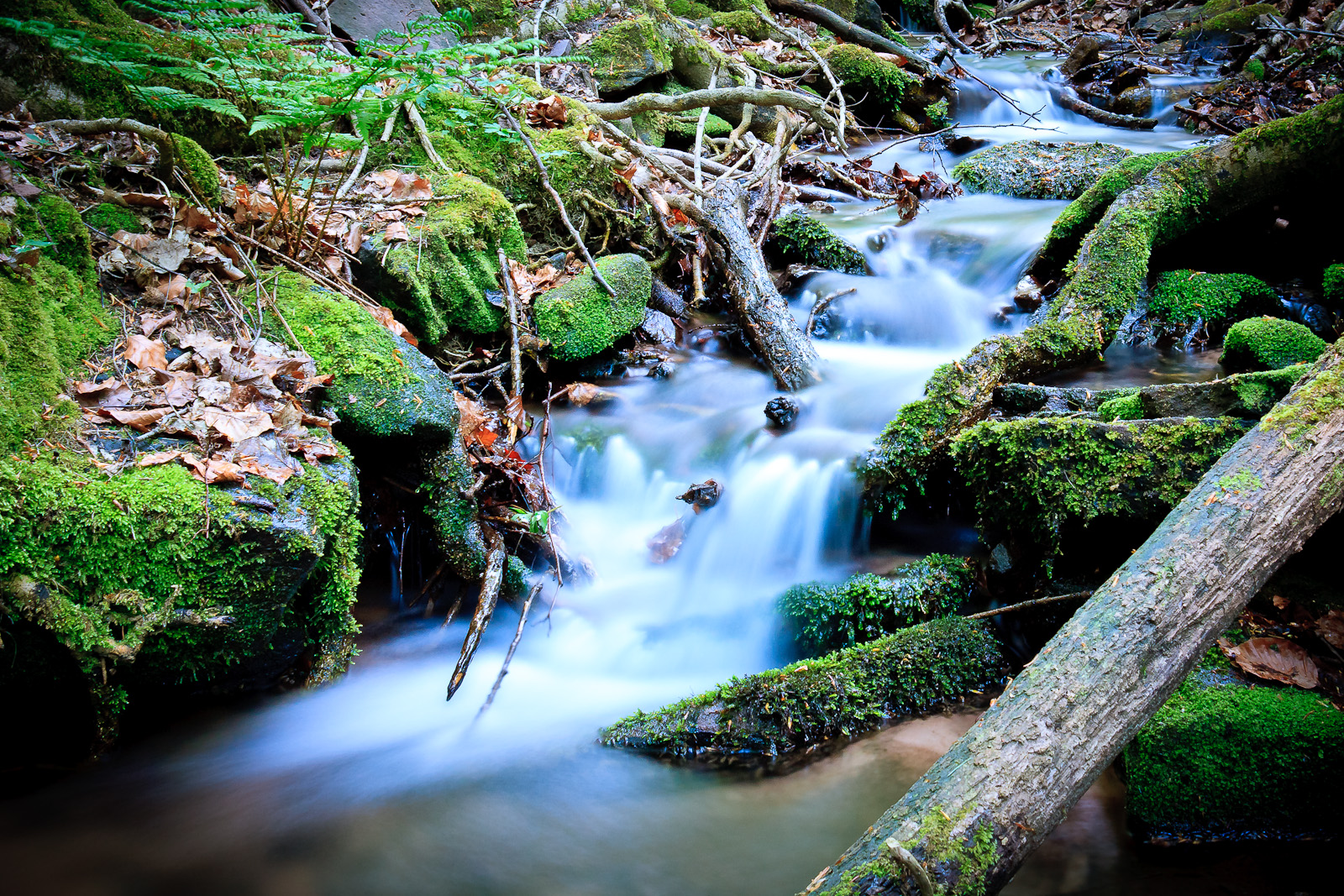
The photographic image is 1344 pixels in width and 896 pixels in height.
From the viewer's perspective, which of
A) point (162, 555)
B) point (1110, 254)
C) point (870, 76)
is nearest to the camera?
point (162, 555)

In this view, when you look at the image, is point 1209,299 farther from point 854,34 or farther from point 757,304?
point 854,34

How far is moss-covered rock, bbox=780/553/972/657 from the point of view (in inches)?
139

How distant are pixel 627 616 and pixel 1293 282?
5.63 m

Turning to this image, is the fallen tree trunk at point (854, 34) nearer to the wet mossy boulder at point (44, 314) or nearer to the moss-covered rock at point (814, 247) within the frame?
the moss-covered rock at point (814, 247)

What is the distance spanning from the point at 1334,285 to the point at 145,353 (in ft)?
23.6

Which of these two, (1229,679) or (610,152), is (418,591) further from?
(610,152)

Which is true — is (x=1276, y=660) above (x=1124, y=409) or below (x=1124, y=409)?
below

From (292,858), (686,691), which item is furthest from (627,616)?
(292,858)

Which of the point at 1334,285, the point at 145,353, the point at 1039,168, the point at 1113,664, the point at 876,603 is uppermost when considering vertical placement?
the point at 1039,168

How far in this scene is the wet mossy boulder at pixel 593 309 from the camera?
4.99m

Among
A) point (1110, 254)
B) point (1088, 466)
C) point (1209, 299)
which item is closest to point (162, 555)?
point (1088, 466)

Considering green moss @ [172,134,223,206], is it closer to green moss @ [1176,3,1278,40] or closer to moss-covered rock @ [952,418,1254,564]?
moss-covered rock @ [952,418,1254,564]

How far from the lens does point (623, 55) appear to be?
8383mm

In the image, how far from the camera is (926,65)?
1106 centimetres
